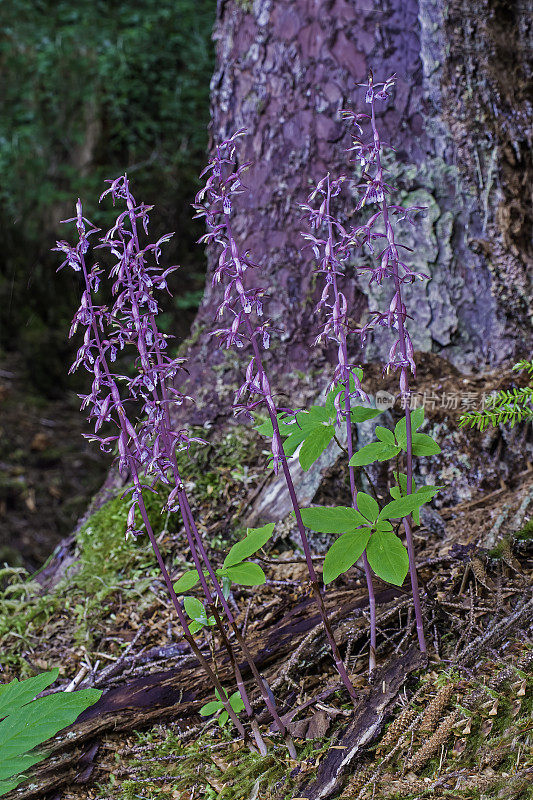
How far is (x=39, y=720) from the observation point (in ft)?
6.20

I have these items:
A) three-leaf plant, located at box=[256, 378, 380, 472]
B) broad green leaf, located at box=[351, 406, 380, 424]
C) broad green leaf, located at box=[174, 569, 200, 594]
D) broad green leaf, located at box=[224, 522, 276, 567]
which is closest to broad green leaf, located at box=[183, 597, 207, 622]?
broad green leaf, located at box=[174, 569, 200, 594]

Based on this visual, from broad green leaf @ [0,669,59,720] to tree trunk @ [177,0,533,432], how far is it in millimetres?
1823

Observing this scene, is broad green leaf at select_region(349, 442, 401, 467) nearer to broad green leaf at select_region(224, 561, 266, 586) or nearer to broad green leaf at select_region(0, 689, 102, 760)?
broad green leaf at select_region(224, 561, 266, 586)

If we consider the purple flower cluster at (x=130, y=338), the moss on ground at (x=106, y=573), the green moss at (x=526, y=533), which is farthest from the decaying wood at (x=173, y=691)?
the purple flower cluster at (x=130, y=338)

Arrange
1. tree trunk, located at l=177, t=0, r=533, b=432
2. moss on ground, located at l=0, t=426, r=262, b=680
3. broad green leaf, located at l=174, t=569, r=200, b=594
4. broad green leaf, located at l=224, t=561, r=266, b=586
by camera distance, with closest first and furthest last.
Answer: broad green leaf, located at l=224, t=561, r=266, b=586, broad green leaf, located at l=174, t=569, r=200, b=594, moss on ground, located at l=0, t=426, r=262, b=680, tree trunk, located at l=177, t=0, r=533, b=432

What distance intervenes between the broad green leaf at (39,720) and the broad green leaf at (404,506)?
1046 millimetres

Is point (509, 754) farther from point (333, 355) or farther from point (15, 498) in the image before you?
point (15, 498)

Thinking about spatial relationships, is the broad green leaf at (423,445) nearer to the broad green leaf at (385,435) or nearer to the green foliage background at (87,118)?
the broad green leaf at (385,435)

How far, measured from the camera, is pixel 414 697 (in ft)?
6.40

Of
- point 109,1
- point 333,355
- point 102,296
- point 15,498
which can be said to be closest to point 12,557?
point 15,498

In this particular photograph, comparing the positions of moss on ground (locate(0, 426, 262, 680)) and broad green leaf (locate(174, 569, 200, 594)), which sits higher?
broad green leaf (locate(174, 569, 200, 594))

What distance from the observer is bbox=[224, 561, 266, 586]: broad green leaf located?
172 centimetres

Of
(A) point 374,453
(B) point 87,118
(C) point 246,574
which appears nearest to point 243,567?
(C) point 246,574

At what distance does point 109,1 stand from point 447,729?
9415 millimetres
